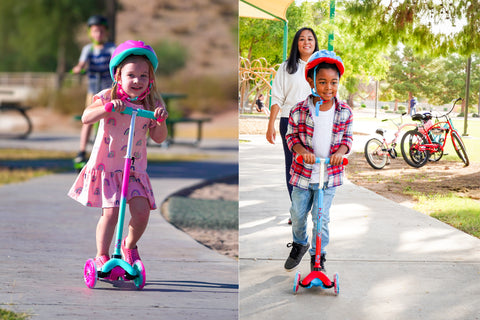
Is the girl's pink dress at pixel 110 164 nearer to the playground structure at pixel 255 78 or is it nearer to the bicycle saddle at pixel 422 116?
the bicycle saddle at pixel 422 116

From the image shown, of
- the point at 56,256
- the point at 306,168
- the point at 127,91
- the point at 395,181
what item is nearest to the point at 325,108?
the point at 306,168

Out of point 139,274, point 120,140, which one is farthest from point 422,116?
point 120,140

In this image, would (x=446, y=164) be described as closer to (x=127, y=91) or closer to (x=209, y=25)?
(x=127, y=91)

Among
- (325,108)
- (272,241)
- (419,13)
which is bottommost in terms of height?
(272,241)

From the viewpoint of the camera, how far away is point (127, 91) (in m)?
3.04

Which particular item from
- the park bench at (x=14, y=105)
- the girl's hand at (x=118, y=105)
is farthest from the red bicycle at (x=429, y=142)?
the park bench at (x=14, y=105)

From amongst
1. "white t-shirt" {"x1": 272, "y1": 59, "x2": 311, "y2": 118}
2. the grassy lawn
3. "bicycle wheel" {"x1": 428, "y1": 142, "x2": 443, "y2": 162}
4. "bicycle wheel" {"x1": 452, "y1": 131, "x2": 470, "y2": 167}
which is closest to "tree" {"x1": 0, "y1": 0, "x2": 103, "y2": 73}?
the grassy lawn

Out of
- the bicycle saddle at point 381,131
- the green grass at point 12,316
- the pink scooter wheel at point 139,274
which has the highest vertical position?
the bicycle saddle at point 381,131

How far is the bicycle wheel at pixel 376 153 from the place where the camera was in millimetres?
8859

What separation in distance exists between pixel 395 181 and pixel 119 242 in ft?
19.4

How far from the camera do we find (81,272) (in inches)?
149

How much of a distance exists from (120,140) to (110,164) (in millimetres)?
133

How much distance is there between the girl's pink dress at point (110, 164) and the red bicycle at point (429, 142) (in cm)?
581

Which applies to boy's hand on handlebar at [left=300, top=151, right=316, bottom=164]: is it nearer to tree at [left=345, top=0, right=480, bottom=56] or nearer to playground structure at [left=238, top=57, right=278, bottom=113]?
tree at [left=345, top=0, right=480, bottom=56]
